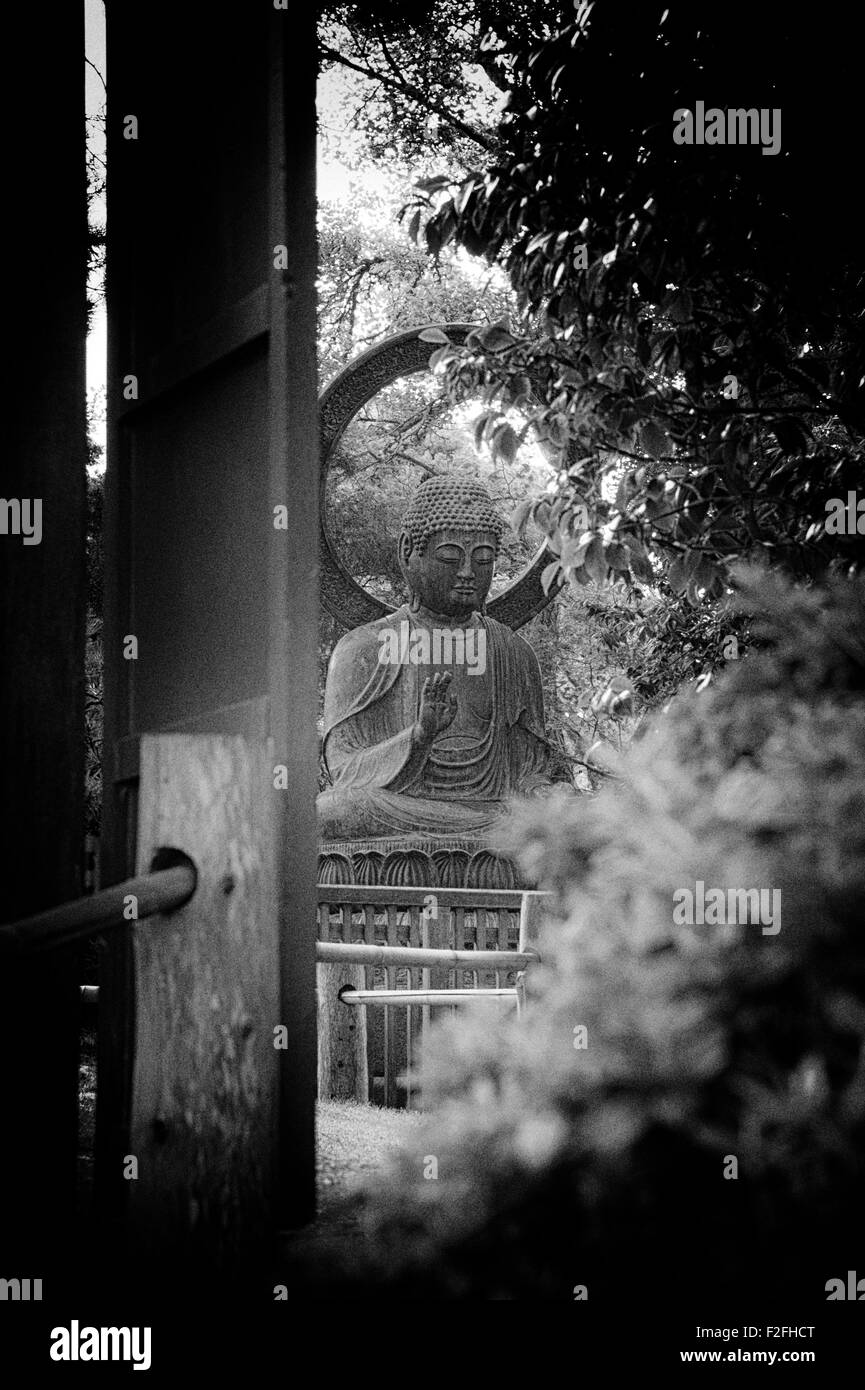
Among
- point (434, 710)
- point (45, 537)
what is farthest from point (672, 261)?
point (434, 710)

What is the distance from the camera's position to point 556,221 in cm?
400

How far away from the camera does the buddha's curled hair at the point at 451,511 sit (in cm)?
994

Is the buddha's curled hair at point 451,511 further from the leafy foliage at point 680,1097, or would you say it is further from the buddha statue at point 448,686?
the leafy foliage at point 680,1097

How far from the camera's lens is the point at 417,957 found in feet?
17.7

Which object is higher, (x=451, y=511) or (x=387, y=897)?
(x=451, y=511)

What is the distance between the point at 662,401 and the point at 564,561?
2.08 feet

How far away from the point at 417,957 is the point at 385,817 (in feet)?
12.8

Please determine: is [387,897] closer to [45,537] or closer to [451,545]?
[451,545]

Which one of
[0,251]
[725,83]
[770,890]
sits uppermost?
[725,83]

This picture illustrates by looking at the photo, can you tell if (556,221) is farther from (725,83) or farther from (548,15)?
(548,15)

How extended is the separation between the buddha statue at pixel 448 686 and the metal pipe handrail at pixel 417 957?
12.9 ft

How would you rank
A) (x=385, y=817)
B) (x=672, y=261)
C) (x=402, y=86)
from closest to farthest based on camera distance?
(x=672, y=261) → (x=385, y=817) → (x=402, y=86)

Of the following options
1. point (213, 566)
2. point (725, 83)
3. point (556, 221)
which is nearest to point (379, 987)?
point (213, 566)
